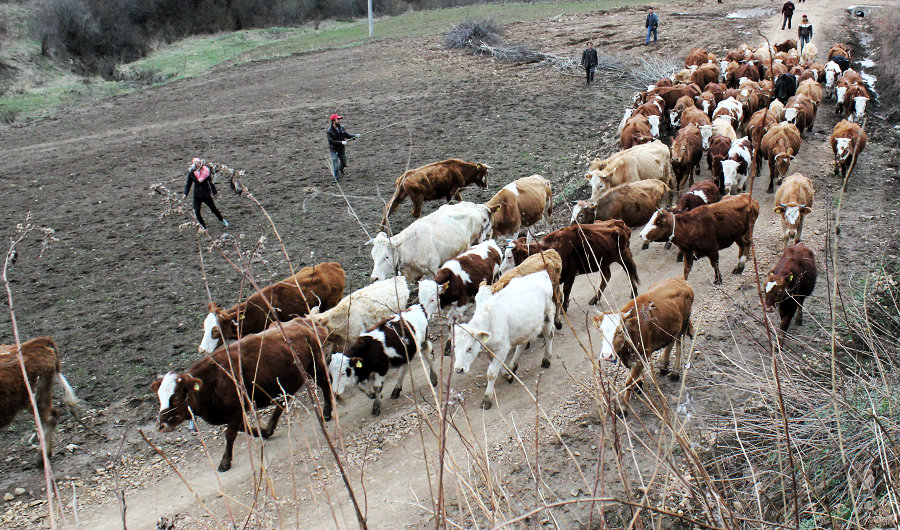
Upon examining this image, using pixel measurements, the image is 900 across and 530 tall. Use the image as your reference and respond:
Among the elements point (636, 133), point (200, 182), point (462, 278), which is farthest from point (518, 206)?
point (200, 182)

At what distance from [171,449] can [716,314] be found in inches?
267

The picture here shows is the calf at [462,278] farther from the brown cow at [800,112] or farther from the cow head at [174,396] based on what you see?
the brown cow at [800,112]

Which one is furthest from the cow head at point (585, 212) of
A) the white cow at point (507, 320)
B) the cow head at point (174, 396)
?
the cow head at point (174, 396)

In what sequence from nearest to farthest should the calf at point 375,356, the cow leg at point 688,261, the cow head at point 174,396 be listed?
the cow head at point 174,396 < the calf at point 375,356 < the cow leg at point 688,261

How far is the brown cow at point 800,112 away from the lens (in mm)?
15086

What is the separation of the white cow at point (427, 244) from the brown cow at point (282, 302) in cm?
83

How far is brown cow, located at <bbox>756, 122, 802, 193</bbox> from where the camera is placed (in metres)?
12.6

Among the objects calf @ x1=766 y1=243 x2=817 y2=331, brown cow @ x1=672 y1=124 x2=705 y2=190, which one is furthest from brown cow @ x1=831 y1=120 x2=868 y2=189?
calf @ x1=766 y1=243 x2=817 y2=331

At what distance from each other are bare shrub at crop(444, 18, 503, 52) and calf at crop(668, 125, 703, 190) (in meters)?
17.6

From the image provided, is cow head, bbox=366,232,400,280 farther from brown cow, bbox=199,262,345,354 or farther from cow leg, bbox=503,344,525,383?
cow leg, bbox=503,344,525,383

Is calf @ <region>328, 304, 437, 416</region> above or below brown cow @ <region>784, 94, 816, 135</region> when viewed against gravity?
below

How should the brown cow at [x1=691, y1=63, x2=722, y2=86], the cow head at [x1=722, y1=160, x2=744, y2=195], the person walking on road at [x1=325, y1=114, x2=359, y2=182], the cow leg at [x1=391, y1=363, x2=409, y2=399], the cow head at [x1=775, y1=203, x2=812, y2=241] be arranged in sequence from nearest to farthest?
the cow leg at [x1=391, y1=363, x2=409, y2=399] < the cow head at [x1=775, y1=203, x2=812, y2=241] < the cow head at [x1=722, y1=160, x2=744, y2=195] < the person walking on road at [x1=325, y1=114, x2=359, y2=182] < the brown cow at [x1=691, y1=63, x2=722, y2=86]

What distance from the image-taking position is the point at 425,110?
68.6 feet

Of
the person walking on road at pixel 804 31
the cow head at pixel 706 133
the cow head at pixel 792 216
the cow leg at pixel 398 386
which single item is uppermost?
the person walking on road at pixel 804 31
